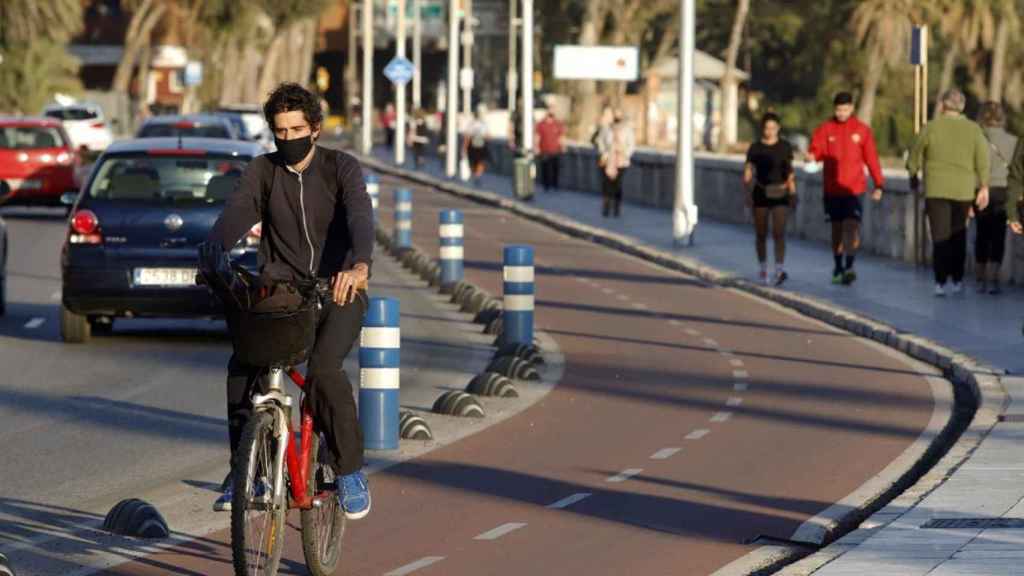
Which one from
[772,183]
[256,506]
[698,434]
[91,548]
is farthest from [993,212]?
[256,506]

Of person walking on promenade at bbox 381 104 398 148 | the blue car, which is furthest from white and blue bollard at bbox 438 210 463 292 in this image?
person walking on promenade at bbox 381 104 398 148

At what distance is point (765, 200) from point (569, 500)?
13.3 metres

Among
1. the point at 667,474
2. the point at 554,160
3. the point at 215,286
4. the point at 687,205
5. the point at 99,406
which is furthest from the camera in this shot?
the point at 554,160

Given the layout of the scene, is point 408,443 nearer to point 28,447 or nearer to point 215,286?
point 28,447

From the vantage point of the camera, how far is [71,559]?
369 inches

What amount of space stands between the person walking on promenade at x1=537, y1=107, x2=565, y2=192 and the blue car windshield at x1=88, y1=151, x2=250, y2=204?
29.2 meters

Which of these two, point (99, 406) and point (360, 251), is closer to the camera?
point (360, 251)

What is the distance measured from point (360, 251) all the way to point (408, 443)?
449 centimetres

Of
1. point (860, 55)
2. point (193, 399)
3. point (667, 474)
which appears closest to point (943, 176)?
point (193, 399)

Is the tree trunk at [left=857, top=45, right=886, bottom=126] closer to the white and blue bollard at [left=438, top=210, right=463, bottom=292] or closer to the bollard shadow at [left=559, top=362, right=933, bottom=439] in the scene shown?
the white and blue bollard at [left=438, top=210, right=463, bottom=292]

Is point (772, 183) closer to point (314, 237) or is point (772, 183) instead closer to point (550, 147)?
point (314, 237)

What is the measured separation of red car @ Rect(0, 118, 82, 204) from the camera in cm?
3675

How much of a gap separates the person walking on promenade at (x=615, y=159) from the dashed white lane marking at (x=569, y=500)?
27.5 meters

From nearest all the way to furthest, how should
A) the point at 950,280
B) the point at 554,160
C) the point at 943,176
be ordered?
the point at 943,176
the point at 950,280
the point at 554,160
